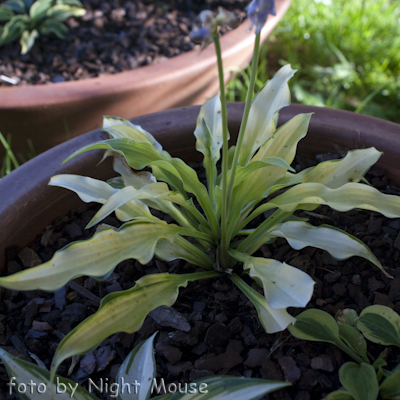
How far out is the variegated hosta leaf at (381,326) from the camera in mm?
658

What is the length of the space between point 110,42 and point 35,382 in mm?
1432

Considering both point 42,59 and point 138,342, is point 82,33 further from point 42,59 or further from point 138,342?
point 138,342

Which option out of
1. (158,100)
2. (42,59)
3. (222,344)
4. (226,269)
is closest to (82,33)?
(42,59)

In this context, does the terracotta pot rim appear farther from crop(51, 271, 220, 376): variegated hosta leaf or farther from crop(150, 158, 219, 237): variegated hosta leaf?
crop(51, 271, 220, 376): variegated hosta leaf

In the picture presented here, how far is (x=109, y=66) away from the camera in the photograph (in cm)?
156

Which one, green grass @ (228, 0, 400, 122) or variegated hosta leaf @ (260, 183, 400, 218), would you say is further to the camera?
green grass @ (228, 0, 400, 122)

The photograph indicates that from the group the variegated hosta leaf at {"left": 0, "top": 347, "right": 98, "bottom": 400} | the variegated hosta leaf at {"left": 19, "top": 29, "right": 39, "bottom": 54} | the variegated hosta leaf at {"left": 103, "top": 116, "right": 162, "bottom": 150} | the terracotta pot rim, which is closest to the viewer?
the variegated hosta leaf at {"left": 0, "top": 347, "right": 98, "bottom": 400}

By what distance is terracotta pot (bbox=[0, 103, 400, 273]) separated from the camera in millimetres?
830

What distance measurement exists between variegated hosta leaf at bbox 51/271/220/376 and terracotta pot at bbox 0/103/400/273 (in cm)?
34

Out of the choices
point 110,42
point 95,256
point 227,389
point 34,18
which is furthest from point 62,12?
point 227,389

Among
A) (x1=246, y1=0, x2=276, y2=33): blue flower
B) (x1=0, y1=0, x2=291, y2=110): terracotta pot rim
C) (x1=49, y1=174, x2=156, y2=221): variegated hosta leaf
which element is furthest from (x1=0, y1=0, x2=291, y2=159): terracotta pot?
(x1=246, y1=0, x2=276, y2=33): blue flower

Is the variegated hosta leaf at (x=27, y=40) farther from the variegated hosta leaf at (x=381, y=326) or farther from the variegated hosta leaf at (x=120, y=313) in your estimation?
the variegated hosta leaf at (x=381, y=326)

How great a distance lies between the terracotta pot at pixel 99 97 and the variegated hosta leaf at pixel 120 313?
73 cm

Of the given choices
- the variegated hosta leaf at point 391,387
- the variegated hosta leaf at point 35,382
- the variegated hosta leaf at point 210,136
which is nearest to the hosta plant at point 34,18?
the variegated hosta leaf at point 210,136
